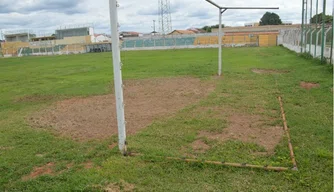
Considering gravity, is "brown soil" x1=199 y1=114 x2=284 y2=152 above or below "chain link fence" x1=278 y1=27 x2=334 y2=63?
below

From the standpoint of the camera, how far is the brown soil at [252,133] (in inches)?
188

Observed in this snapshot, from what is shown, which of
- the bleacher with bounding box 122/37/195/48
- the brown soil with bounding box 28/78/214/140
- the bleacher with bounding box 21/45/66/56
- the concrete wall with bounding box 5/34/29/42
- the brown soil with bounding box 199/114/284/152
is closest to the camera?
the brown soil with bounding box 199/114/284/152

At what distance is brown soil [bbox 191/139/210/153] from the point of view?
14.9 ft

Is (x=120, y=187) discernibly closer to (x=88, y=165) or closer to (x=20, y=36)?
(x=88, y=165)

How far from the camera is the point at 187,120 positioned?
243 inches

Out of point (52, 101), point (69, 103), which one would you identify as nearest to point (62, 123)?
point (69, 103)

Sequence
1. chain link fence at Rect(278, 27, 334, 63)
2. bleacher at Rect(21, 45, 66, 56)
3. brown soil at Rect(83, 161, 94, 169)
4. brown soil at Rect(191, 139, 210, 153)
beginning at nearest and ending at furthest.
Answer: brown soil at Rect(83, 161, 94, 169)
brown soil at Rect(191, 139, 210, 153)
chain link fence at Rect(278, 27, 334, 63)
bleacher at Rect(21, 45, 66, 56)

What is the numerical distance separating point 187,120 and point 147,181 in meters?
2.72

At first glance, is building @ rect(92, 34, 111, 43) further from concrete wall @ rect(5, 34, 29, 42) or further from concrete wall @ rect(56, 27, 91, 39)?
concrete wall @ rect(5, 34, 29, 42)

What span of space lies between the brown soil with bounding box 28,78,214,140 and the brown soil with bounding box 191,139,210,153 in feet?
4.28

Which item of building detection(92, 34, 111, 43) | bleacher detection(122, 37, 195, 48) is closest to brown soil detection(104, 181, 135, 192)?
bleacher detection(122, 37, 195, 48)

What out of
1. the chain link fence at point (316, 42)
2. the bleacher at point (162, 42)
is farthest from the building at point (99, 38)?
the chain link fence at point (316, 42)

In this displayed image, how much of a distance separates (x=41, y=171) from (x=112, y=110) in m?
3.51

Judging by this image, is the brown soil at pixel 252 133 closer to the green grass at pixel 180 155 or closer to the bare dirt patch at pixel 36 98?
the green grass at pixel 180 155
